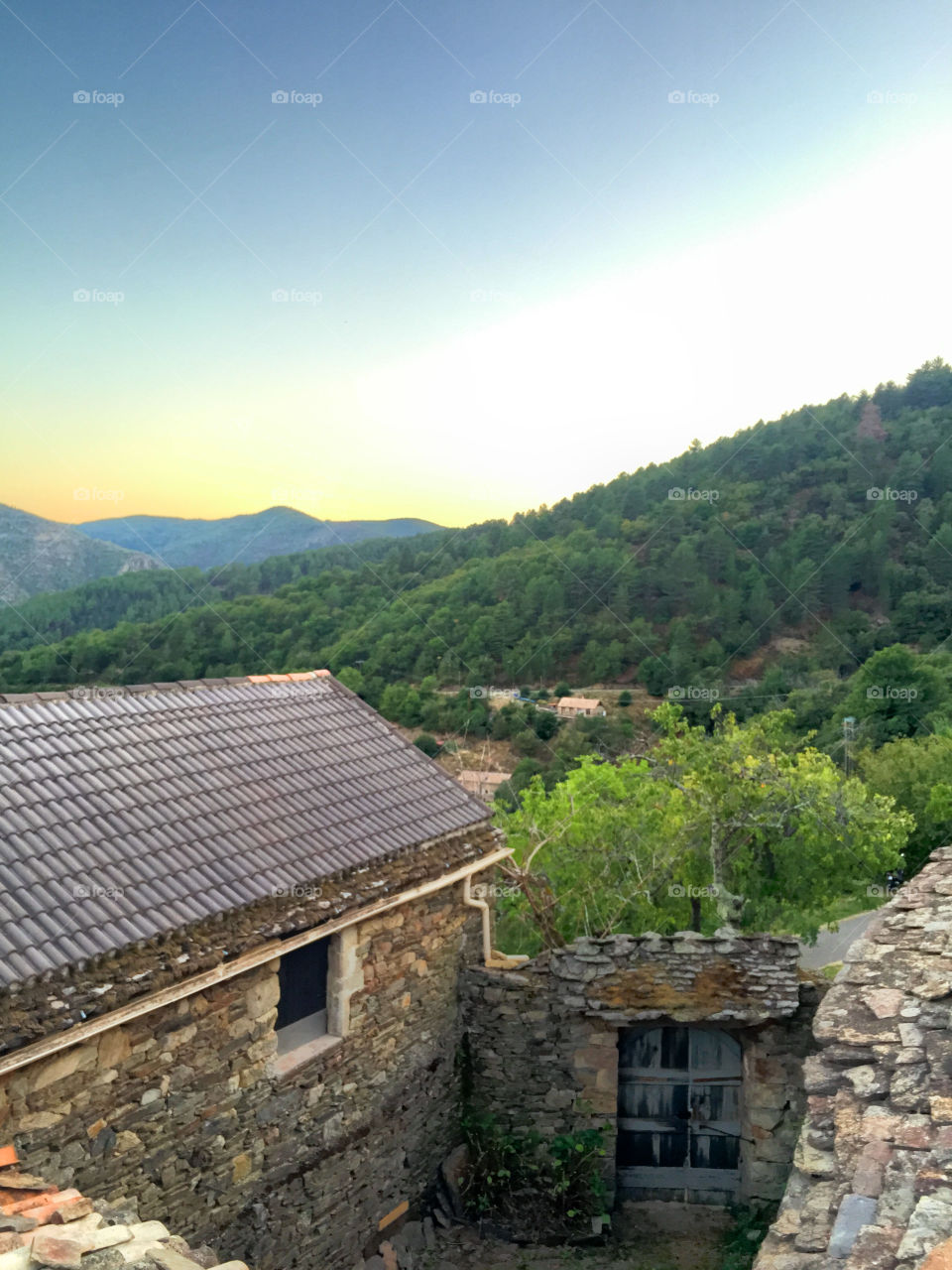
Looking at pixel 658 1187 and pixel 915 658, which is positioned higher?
pixel 915 658

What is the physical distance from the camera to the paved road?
15297 millimetres

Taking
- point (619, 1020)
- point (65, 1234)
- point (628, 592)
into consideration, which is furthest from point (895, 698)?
point (65, 1234)

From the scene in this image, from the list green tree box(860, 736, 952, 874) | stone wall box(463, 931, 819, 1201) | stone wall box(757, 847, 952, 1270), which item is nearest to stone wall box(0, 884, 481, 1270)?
stone wall box(463, 931, 819, 1201)

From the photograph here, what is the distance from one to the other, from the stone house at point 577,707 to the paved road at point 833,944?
21.7 m

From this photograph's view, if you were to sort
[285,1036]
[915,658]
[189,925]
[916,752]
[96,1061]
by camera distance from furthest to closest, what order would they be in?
1. [915,658]
2. [916,752]
3. [285,1036]
4. [189,925]
5. [96,1061]

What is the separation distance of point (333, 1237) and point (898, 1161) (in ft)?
18.2

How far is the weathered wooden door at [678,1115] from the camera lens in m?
9.26

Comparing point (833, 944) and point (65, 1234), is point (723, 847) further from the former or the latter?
point (65, 1234)

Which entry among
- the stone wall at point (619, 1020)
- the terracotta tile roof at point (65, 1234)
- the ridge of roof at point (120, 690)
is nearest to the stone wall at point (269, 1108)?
the stone wall at point (619, 1020)

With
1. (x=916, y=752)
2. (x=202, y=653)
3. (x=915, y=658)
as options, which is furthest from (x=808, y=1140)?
(x=202, y=653)

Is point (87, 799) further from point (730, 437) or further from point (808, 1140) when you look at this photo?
point (730, 437)

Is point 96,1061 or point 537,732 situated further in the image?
point 537,732

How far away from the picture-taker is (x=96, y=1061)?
534cm

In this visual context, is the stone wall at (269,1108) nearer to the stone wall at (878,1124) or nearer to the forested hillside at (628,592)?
the stone wall at (878,1124)
